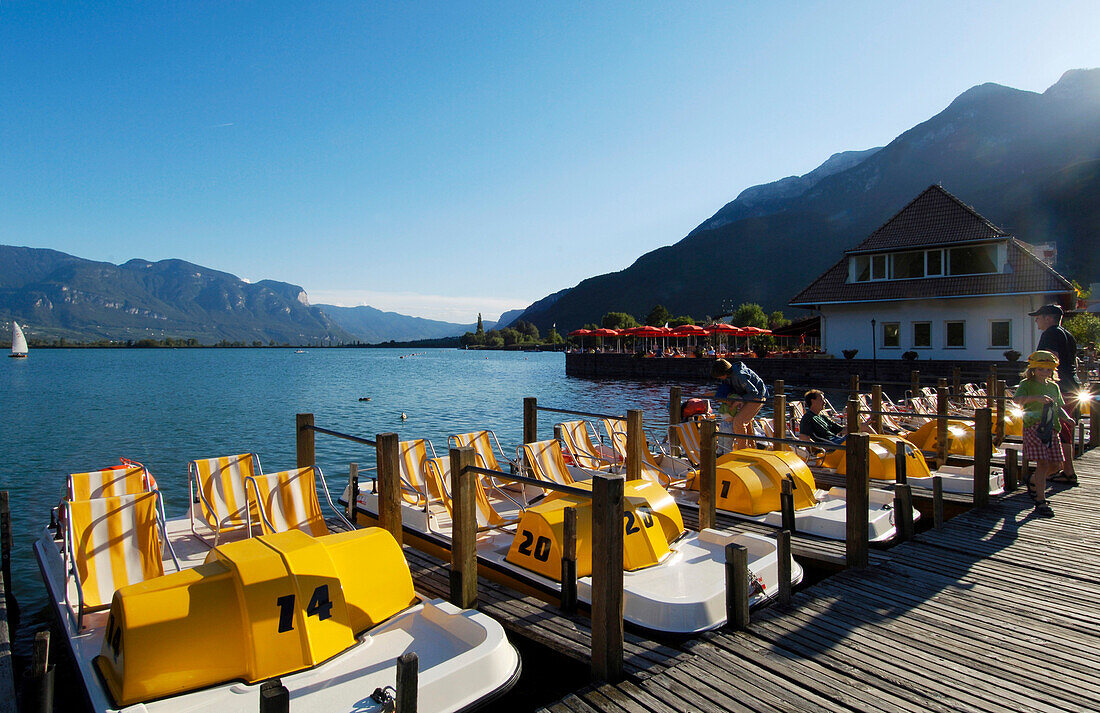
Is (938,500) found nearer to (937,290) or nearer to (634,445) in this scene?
(634,445)

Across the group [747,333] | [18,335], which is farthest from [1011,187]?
[18,335]

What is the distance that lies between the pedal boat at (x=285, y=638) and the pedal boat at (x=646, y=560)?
1243mm

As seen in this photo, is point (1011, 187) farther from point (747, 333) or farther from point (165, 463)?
point (165, 463)

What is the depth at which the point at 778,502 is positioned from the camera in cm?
875

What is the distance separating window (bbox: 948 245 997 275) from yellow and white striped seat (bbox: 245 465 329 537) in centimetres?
3937

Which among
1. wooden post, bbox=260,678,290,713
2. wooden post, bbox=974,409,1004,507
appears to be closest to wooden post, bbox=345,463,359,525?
wooden post, bbox=260,678,290,713

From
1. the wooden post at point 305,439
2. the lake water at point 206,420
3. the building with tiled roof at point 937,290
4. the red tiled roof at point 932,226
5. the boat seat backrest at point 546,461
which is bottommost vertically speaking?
the lake water at point 206,420

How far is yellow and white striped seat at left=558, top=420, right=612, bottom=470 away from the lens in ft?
36.3

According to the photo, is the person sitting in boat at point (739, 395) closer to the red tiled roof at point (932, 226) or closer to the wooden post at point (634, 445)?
the wooden post at point (634, 445)

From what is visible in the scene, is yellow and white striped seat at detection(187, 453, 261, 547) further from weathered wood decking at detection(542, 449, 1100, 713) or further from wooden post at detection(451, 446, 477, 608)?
weathered wood decking at detection(542, 449, 1100, 713)

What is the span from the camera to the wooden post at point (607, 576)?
4367 millimetres

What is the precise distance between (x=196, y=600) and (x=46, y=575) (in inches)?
164

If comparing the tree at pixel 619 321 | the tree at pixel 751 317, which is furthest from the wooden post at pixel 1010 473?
the tree at pixel 619 321

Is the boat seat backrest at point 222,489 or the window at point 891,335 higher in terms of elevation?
the window at point 891,335
